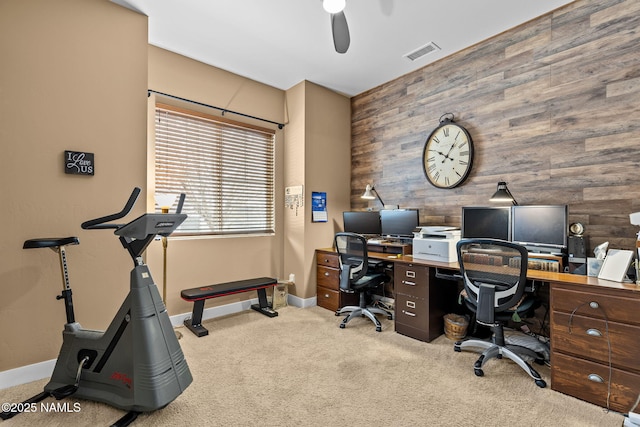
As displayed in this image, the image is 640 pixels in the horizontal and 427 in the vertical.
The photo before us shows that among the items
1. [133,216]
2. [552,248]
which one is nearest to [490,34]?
[552,248]

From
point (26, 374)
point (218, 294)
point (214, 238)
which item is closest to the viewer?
point (26, 374)

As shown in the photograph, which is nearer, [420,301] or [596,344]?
[596,344]

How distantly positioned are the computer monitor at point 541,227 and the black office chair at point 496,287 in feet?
1.50

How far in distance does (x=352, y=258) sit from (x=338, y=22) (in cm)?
214

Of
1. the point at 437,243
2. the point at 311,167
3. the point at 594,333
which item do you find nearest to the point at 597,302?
the point at 594,333

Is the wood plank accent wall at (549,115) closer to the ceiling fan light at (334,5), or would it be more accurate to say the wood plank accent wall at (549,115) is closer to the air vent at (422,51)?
the air vent at (422,51)

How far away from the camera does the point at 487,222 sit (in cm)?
289

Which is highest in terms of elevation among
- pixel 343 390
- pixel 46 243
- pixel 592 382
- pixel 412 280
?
pixel 46 243

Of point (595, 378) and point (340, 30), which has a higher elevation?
point (340, 30)

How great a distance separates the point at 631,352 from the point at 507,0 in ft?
8.84

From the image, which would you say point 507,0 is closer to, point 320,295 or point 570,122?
point 570,122

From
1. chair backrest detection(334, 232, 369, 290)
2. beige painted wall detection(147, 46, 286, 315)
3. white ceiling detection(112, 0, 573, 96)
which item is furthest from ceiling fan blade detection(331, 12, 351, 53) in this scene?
beige painted wall detection(147, 46, 286, 315)

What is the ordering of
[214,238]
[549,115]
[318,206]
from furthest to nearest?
1. [318,206]
2. [214,238]
3. [549,115]

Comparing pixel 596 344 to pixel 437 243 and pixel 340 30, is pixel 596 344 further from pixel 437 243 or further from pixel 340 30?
pixel 340 30
